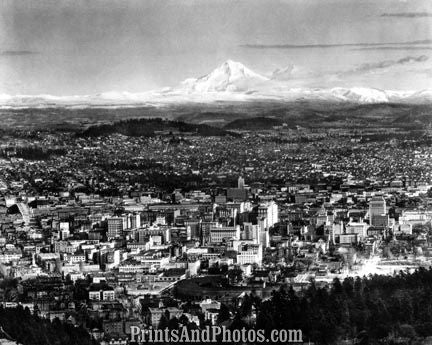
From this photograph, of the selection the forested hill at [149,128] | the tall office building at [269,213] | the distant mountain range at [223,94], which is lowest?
the tall office building at [269,213]

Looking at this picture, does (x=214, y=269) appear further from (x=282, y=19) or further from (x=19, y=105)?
(x=19, y=105)

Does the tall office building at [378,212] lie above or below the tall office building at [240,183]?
below

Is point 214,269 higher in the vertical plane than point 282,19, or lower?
lower

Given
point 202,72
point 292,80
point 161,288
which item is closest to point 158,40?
point 202,72

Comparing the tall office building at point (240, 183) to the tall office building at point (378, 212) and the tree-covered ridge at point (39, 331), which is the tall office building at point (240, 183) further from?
the tree-covered ridge at point (39, 331)

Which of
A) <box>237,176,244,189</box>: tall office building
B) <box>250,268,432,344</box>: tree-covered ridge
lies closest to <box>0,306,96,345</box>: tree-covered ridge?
<box>250,268,432,344</box>: tree-covered ridge

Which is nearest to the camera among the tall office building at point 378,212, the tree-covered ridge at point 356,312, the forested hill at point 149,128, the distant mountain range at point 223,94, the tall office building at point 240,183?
the tree-covered ridge at point 356,312

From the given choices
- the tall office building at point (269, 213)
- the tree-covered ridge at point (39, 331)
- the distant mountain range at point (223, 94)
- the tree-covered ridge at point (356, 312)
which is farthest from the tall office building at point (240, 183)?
the tree-covered ridge at point (39, 331)
